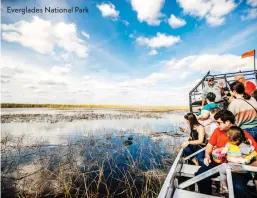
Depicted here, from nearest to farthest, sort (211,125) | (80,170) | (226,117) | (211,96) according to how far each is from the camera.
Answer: (226,117)
(211,125)
(211,96)
(80,170)

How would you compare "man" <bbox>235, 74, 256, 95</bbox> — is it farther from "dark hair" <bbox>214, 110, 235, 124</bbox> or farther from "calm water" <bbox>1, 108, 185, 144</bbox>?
"calm water" <bbox>1, 108, 185, 144</bbox>

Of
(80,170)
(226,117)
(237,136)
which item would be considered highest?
(226,117)

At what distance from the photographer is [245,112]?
10.4 feet

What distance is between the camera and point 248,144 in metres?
2.47

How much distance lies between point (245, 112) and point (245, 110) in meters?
0.04

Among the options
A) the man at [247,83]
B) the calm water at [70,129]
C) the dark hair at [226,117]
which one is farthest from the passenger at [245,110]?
the calm water at [70,129]

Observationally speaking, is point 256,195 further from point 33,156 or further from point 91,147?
point 33,156

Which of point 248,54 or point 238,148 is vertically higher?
point 248,54

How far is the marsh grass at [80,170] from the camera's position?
4703 mm

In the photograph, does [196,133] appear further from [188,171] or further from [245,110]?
[245,110]

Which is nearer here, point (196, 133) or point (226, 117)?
point (226, 117)

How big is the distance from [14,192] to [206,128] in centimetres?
596

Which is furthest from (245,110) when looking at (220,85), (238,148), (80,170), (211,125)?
(80,170)

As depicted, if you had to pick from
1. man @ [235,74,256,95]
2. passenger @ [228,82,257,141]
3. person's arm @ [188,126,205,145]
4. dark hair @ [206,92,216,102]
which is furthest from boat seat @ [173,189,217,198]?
man @ [235,74,256,95]
